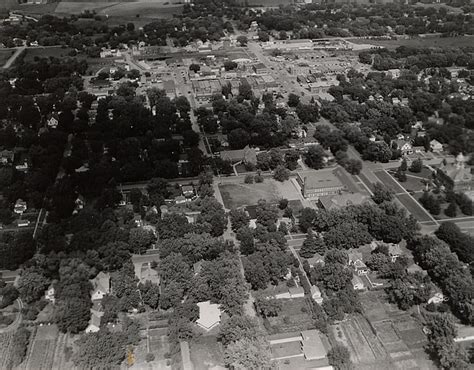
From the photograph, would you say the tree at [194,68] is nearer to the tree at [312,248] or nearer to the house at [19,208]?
the house at [19,208]

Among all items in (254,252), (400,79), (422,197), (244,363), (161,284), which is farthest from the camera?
(400,79)

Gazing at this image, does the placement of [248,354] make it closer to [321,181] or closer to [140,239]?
[140,239]

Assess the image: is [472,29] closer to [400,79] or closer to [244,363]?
[400,79]

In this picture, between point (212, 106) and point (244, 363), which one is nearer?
point (244, 363)

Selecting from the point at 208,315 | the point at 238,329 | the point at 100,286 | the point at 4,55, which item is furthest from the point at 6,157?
the point at 4,55

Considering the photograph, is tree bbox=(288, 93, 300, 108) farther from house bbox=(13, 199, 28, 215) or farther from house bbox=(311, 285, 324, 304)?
house bbox=(13, 199, 28, 215)

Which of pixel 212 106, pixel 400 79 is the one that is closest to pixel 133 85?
pixel 212 106
